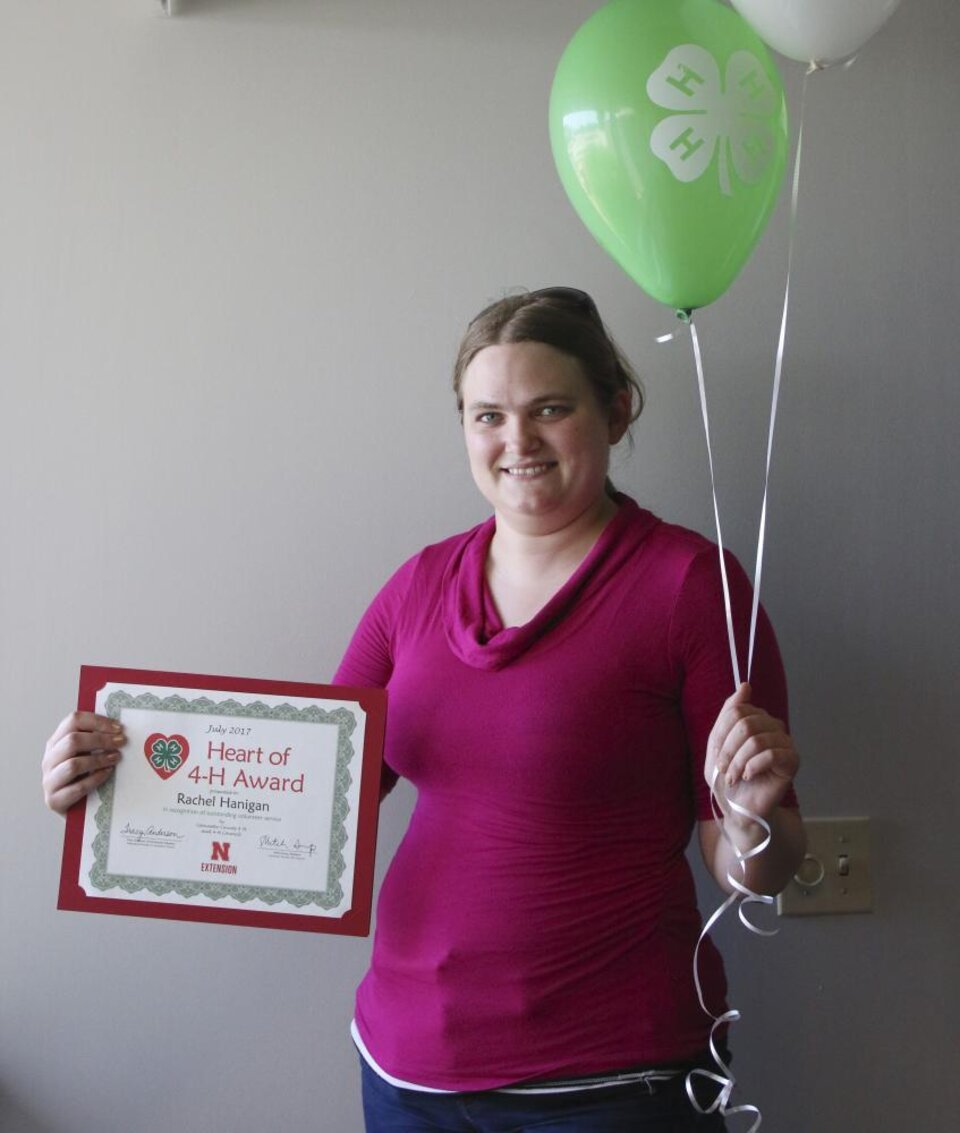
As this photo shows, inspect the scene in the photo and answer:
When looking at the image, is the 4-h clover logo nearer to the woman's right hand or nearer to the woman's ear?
the woman's ear

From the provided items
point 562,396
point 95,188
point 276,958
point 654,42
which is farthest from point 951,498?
point 95,188

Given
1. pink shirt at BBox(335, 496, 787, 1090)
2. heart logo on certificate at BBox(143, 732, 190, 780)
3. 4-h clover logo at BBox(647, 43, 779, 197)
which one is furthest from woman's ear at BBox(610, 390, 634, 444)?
heart logo on certificate at BBox(143, 732, 190, 780)

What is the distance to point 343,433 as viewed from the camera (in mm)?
1418

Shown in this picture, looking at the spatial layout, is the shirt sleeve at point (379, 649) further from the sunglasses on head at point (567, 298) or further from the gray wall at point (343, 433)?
the sunglasses on head at point (567, 298)

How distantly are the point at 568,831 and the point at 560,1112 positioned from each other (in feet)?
0.80

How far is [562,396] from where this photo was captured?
3.85ft

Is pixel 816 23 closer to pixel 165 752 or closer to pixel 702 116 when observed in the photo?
pixel 702 116

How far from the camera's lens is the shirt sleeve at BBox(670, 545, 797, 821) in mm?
1098

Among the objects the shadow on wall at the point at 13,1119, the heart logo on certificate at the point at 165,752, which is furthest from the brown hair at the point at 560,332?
the shadow on wall at the point at 13,1119

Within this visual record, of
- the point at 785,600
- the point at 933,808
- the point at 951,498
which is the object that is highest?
the point at 951,498

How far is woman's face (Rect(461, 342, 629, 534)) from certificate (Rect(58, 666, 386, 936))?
0.84 ft

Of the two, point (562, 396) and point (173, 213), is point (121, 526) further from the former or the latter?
point (562, 396)

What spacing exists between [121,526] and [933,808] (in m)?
1.05

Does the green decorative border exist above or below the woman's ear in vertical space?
below
